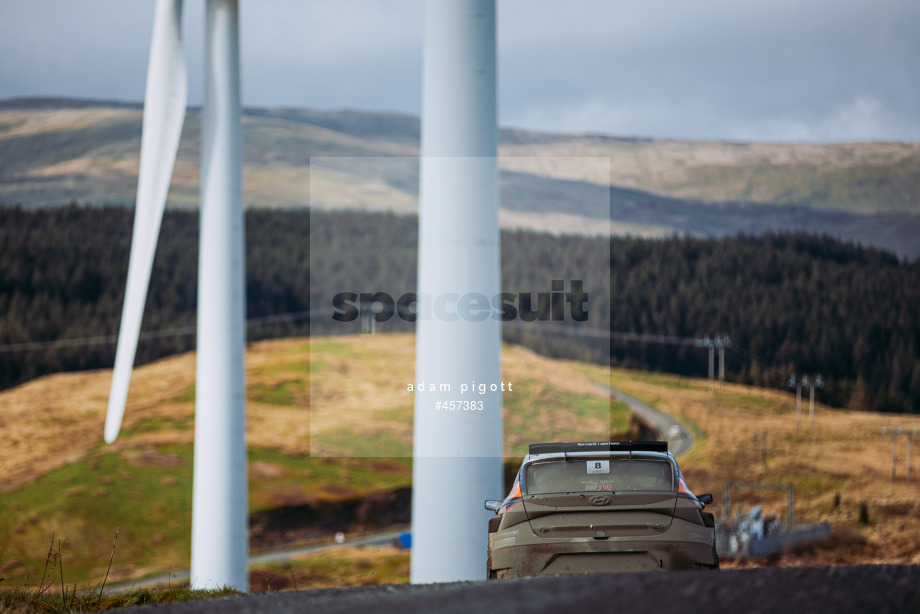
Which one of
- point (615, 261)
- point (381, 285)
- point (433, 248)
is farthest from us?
point (381, 285)

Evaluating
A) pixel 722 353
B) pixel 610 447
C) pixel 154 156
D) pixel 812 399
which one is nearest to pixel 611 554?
pixel 610 447

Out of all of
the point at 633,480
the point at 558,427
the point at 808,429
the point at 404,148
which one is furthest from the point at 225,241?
the point at 404,148

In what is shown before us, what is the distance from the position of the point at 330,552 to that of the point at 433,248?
65788mm

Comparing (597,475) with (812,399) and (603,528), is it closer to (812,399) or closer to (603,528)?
(603,528)

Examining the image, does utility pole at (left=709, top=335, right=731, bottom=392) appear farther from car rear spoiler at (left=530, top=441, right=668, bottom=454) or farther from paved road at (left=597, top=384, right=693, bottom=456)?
car rear spoiler at (left=530, top=441, right=668, bottom=454)

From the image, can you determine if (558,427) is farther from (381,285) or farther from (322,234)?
(322,234)

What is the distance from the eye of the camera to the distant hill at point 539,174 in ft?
315

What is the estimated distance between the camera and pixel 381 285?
108875mm

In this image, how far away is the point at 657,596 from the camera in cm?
854

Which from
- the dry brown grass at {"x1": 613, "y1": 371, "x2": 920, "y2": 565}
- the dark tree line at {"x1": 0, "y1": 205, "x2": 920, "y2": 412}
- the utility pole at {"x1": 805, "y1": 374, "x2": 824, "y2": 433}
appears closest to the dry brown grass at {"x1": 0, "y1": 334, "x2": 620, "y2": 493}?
the dark tree line at {"x1": 0, "y1": 205, "x2": 920, "y2": 412}

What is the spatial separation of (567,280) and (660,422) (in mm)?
16373

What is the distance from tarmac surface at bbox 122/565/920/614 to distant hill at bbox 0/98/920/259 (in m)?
83.1

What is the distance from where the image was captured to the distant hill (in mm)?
96000

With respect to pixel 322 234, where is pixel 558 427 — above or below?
below
